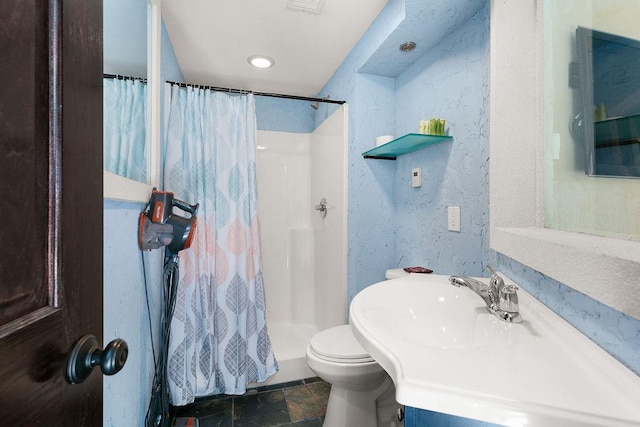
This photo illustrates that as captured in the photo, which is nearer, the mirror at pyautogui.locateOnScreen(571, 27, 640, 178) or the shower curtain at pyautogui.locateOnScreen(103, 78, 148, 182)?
the mirror at pyautogui.locateOnScreen(571, 27, 640, 178)

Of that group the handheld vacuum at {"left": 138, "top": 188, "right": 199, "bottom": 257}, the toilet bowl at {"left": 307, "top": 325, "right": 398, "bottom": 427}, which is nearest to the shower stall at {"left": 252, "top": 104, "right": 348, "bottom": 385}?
the toilet bowl at {"left": 307, "top": 325, "right": 398, "bottom": 427}

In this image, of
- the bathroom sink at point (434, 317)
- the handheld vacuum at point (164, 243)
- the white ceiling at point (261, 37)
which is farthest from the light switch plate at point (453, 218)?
the handheld vacuum at point (164, 243)

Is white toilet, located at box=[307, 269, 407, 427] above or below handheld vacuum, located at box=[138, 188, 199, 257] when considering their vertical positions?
below

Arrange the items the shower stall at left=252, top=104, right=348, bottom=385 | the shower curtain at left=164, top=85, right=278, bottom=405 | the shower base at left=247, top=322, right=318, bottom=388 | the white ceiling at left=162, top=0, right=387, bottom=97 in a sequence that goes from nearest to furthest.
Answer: the white ceiling at left=162, top=0, right=387, bottom=97, the shower curtain at left=164, top=85, right=278, bottom=405, the shower base at left=247, top=322, right=318, bottom=388, the shower stall at left=252, top=104, right=348, bottom=385

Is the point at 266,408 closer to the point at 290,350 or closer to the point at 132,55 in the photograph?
the point at 290,350

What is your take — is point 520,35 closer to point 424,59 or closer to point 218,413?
point 424,59

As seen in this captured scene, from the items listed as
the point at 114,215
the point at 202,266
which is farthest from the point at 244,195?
the point at 114,215

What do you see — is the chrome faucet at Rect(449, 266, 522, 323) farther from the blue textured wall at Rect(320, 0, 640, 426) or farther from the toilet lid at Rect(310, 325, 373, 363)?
the toilet lid at Rect(310, 325, 373, 363)

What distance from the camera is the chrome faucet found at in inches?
28.4

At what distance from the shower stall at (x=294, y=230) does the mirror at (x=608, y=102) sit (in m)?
1.71

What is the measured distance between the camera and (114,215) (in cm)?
89

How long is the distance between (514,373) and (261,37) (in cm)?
205

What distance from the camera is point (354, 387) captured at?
1.31 meters

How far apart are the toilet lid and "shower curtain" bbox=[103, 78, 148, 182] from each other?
117 centimetres
